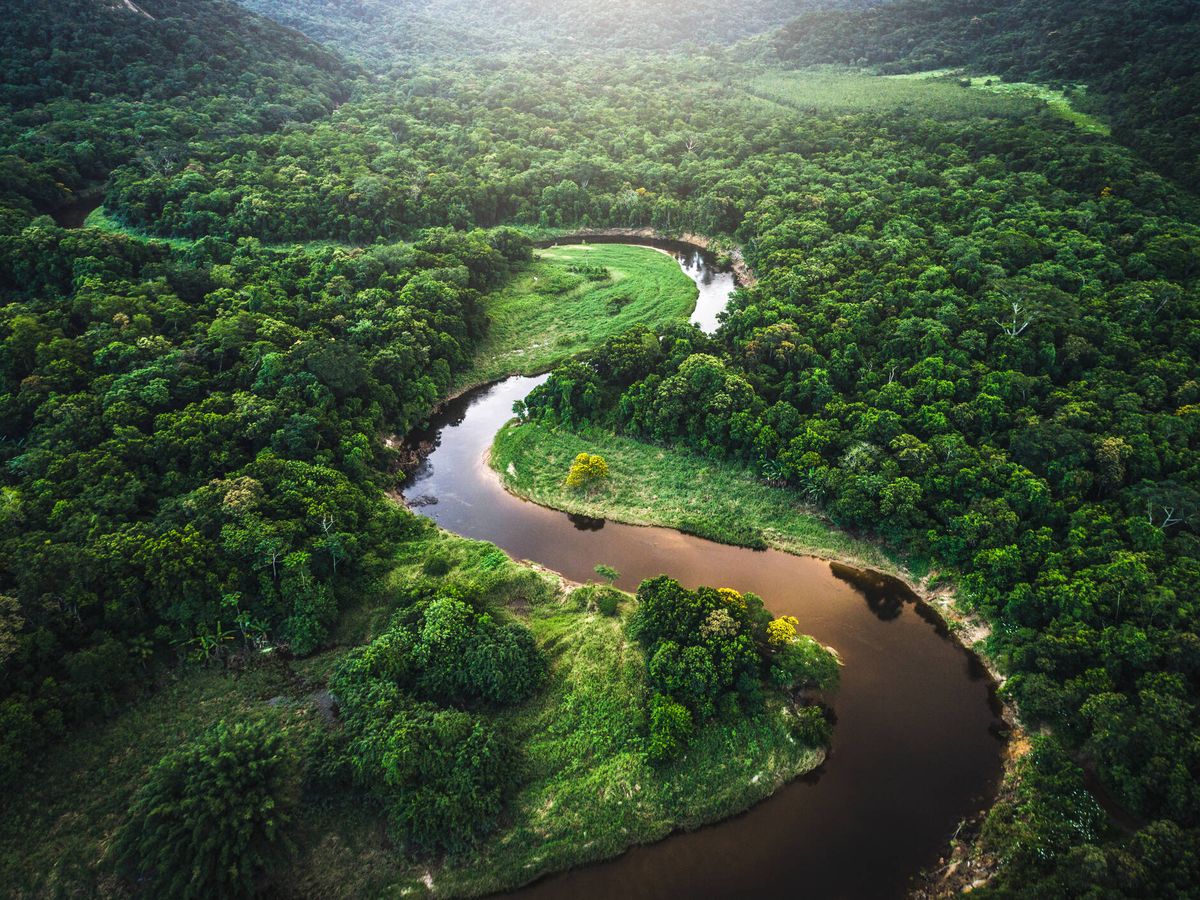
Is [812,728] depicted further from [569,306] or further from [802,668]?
[569,306]

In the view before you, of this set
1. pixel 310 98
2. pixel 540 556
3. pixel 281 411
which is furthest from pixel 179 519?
pixel 310 98

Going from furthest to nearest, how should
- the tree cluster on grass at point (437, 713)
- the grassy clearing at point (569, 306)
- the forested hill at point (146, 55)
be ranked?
the forested hill at point (146, 55) < the grassy clearing at point (569, 306) < the tree cluster on grass at point (437, 713)

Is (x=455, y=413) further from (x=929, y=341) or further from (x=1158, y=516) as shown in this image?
(x=1158, y=516)

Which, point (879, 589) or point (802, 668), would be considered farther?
point (879, 589)

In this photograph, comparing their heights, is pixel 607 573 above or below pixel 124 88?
below

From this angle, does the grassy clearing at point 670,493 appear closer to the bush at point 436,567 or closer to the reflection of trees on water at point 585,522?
the reflection of trees on water at point 585,522

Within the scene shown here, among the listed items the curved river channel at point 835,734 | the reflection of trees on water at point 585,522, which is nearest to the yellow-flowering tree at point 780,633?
the curved river channel at point 835,734

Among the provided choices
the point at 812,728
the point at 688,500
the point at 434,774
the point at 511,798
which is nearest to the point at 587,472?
the point at 688,500
